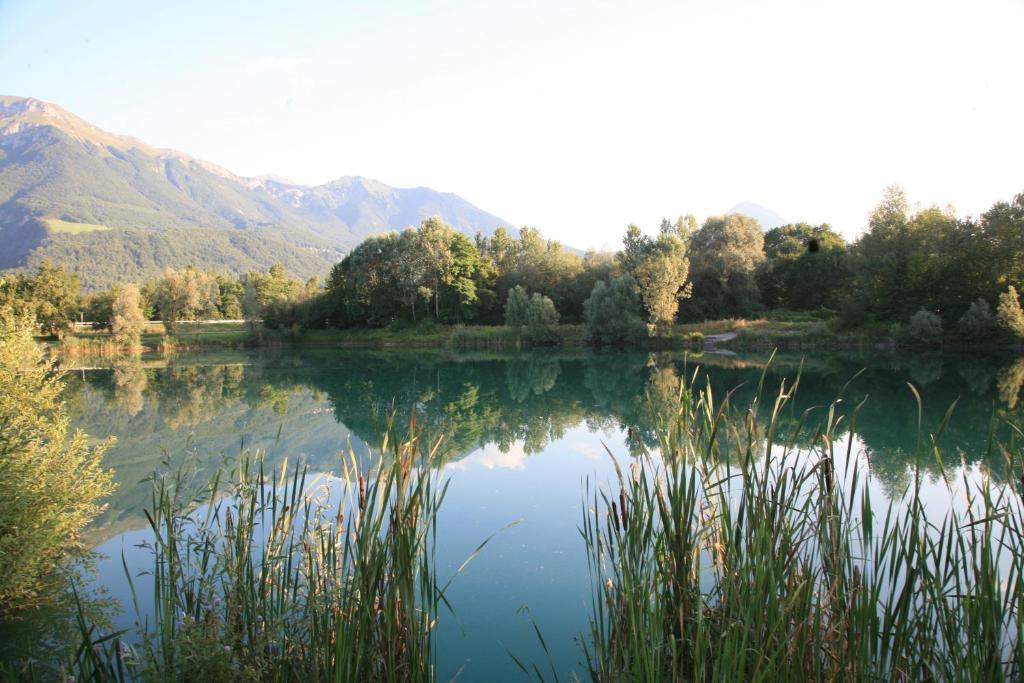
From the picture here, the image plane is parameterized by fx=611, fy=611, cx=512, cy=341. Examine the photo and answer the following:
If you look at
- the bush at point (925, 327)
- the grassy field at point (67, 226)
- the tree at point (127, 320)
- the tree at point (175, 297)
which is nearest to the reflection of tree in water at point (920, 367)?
the bush at point (925, 327)

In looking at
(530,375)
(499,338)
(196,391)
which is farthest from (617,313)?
(196,391)

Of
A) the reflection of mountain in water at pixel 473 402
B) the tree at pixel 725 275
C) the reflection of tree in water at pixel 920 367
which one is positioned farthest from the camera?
the tree at pixel 725 275

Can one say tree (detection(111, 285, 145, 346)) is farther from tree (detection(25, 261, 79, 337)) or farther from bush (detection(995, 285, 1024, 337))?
bush (detection(995, 285, 1024, 337))

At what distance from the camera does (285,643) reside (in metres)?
3.31

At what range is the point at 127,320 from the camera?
45.9 m

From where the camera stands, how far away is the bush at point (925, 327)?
1330 inches

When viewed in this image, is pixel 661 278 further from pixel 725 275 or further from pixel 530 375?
pixel 530 375

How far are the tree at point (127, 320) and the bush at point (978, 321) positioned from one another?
53.7m

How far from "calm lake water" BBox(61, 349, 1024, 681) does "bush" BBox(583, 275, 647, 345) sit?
11.7 ft

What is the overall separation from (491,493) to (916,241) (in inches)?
1536

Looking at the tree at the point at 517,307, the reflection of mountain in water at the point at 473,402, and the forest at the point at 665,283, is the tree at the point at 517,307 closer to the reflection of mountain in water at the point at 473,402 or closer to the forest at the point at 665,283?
the forest at the point at 665,283

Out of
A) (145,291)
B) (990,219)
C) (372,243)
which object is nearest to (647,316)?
(990,219)

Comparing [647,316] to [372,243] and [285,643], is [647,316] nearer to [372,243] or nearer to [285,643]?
[372,243]

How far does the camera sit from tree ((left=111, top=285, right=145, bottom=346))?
4531 centimetres
